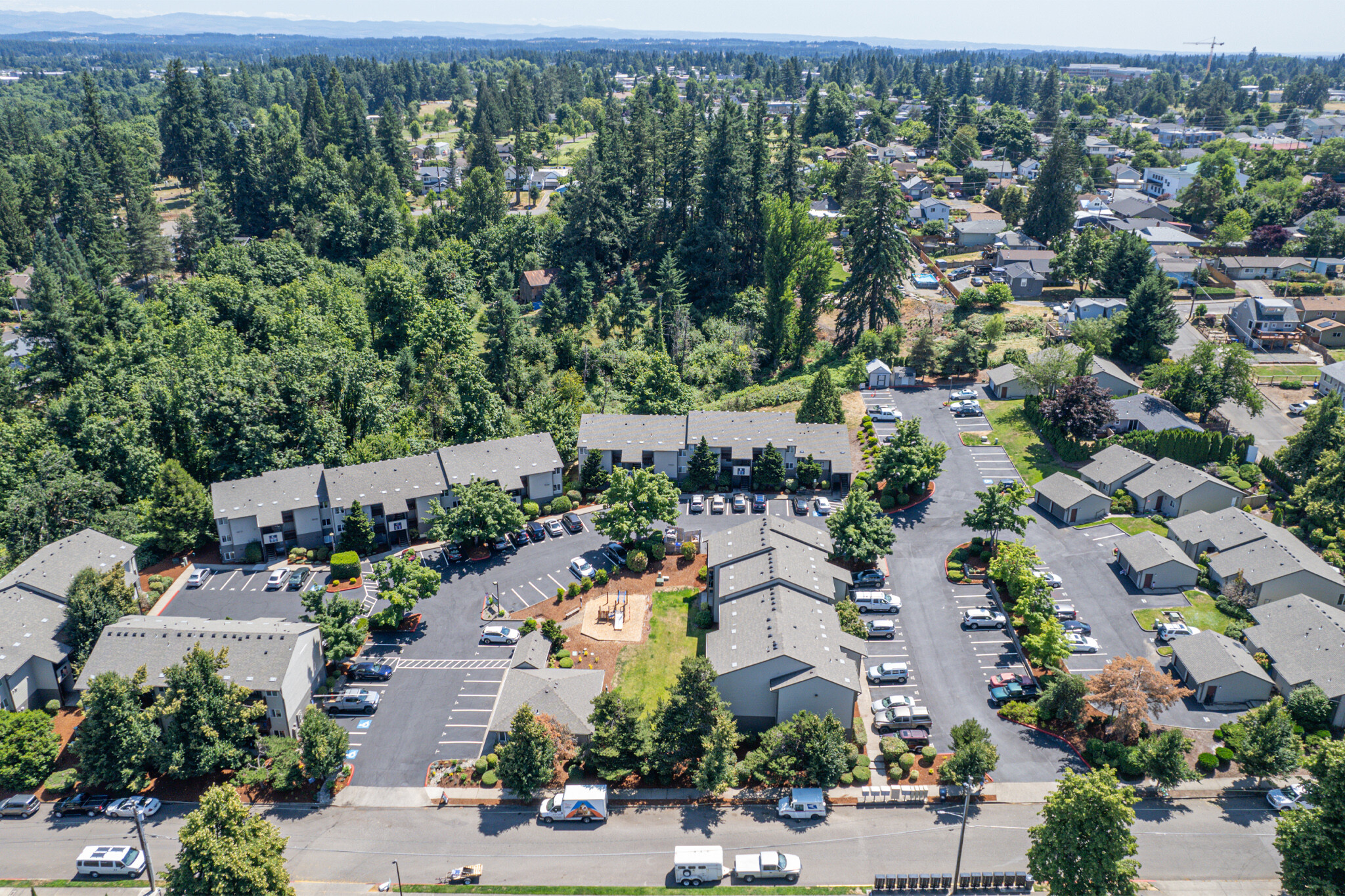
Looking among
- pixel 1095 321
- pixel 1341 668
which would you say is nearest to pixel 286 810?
pixel 1341 668

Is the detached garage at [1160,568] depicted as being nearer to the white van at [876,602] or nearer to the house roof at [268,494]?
the white van at [876,602]

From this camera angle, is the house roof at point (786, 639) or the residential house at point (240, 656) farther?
the residential house at point (240, 656)

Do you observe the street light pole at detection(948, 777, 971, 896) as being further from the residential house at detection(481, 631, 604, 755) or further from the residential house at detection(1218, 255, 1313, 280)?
the residential house at detection(1218, 255, 1313, 280)

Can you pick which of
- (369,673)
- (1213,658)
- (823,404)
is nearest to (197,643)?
(369,673)

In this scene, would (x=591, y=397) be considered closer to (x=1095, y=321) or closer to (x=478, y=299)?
(x=478, y=299)

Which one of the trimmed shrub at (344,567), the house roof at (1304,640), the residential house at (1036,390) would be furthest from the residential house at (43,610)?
the residential house at (1036,390)

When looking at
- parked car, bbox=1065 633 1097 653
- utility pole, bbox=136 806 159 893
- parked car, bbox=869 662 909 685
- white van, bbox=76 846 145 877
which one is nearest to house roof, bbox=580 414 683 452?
parked car, bbox=869 662 909 685
